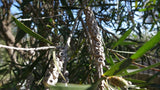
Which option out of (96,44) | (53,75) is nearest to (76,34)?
(96,44)

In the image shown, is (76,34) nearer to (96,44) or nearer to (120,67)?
(96,44)

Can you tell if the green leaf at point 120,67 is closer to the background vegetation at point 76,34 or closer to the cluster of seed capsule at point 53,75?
the background vegetation at point 76,34

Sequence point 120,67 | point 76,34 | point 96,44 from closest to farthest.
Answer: point 120,67 < point 96,44 < point 76,34

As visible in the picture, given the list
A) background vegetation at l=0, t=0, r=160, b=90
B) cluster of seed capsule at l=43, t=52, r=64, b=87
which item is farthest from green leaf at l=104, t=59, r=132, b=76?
cluster of seed capsule at l=43, t=52, r=64, b=87

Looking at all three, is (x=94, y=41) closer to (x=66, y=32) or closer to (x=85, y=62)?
(x=66, y=32)

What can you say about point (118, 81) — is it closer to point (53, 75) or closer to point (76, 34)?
point (53, 75)

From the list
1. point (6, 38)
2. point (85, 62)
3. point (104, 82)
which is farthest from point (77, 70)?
point (6, 38)

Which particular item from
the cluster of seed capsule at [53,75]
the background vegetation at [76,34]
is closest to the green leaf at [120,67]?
the background vegetation at [76,34]

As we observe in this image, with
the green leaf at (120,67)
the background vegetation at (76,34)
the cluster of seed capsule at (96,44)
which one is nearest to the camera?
the green leaf at (120,67)

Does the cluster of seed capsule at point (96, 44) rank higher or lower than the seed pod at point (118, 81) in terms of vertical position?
higher

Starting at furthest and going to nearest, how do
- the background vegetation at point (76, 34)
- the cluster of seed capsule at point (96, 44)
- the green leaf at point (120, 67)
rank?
the background vegetation at point (76, 34) < the cluster of seed capsule at point (96, 44) < the green leaf at point (120, 67)

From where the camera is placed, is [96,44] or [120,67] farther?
[96,44]

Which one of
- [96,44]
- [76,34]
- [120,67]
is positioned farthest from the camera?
[76,34]

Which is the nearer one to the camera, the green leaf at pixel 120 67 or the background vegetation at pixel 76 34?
the green leaf at pixel 120 67
